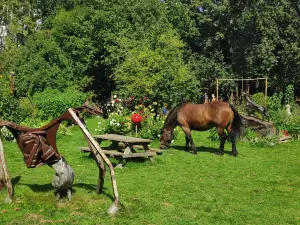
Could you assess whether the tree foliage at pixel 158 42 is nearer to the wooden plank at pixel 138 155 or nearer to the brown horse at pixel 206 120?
the brown horse at pixel 206 120

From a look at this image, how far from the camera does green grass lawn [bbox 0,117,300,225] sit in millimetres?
6879

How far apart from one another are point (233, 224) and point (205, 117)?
7125 millimetres

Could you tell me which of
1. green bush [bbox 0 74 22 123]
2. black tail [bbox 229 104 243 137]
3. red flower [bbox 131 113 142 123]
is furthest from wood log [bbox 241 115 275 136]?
green bush [bbox 0 74 22 123]

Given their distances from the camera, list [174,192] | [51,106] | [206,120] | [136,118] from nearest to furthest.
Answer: [174,192]
[206,120]
[136,118]
[51,106]

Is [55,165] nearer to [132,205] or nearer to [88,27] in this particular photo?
[132,205]

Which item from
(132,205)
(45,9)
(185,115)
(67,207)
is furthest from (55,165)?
(45,9)

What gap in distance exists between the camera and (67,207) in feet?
23.6

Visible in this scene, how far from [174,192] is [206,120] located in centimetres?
539

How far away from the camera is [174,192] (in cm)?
863

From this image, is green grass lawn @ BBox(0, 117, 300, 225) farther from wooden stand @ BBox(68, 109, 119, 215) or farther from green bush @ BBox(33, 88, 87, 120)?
green bush @ BBox(33, 88, 87, 120)

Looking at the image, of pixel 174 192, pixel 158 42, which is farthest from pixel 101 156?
pixel 158 42

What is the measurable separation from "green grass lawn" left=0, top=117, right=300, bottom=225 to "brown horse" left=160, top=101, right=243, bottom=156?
0.85 meters

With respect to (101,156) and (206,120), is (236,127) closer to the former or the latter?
(206,120)

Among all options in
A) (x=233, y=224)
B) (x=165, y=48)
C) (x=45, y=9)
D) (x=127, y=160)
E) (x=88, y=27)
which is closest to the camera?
(x=233, y=224)
